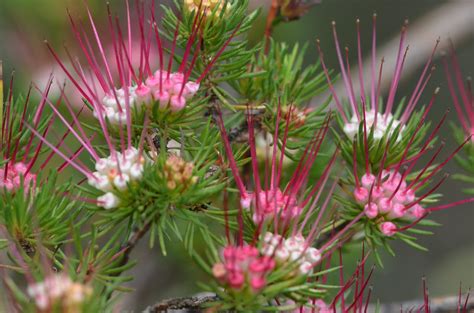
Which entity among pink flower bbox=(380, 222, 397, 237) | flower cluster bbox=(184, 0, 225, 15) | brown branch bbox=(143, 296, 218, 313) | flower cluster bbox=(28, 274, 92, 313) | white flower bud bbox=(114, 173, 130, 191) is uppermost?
flower cluster bbox=(184, 0, 225, 15)

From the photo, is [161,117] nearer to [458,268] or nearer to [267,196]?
[267,196]

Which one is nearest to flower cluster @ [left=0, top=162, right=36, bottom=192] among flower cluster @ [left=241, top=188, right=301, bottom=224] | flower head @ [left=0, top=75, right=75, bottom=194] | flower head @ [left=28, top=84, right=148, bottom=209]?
flower head @ [left=0, top=75, right=75, bottom=194]

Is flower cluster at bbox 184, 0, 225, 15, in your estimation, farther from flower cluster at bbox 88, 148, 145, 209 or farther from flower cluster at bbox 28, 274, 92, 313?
flower cluster at bbox 28, 274, 92, 313

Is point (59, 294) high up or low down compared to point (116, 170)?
down

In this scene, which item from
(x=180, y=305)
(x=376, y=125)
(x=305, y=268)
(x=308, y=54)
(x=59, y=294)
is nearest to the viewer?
(x=59, y=294)

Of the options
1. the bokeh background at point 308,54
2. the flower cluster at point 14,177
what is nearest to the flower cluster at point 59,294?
the flower cluster at point 14,177

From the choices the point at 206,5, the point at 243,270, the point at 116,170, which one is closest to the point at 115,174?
the point at 116,170

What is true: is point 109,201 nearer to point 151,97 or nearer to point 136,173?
point 136,173
